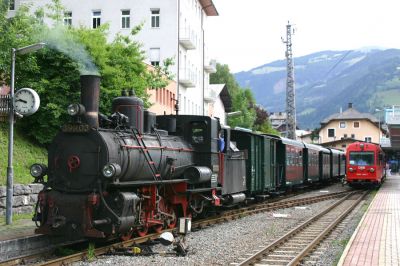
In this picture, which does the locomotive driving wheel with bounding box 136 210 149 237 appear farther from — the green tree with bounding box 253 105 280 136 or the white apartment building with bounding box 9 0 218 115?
the green tree with bounding box 253 105 280 136

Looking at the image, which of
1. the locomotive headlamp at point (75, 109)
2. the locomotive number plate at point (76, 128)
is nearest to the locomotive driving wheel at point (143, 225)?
the locomotive number plate at point (76, 128)

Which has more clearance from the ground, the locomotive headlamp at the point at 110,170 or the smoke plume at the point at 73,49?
the smoke plume at the point at 73,49

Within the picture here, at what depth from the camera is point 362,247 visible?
33.4 ft

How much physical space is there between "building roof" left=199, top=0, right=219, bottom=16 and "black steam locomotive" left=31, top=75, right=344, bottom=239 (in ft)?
130

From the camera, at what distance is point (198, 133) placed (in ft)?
46.6

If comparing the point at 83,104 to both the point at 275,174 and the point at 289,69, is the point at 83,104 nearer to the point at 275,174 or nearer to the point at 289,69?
the point at 275,174

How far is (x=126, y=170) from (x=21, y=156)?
10523 millimetres

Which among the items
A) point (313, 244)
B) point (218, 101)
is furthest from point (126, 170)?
point (218, 101)

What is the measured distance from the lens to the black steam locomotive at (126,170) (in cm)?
990

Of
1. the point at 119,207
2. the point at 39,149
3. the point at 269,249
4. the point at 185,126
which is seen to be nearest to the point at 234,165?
the point at 185,126

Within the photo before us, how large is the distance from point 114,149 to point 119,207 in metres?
1.13


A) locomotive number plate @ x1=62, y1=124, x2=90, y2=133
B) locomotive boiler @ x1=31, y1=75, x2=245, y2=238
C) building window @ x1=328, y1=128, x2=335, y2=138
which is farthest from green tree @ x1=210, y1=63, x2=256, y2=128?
locomotive number plate @ x1=62, y1=124, x2=90, y2=133

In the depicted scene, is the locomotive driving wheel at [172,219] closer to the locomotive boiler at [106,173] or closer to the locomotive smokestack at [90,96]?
the locomotive boiler at [106,173]

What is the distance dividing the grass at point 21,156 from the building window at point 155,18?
24.1 meters
